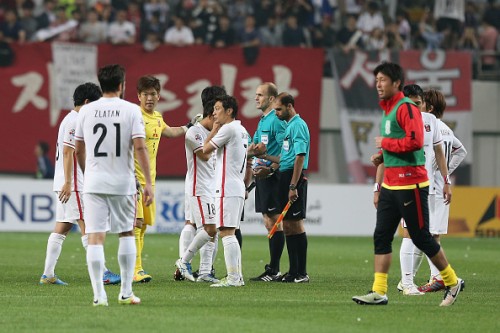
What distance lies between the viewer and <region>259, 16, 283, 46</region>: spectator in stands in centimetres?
2986

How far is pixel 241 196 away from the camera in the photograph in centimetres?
1284

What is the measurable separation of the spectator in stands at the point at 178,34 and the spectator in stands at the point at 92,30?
172 cm

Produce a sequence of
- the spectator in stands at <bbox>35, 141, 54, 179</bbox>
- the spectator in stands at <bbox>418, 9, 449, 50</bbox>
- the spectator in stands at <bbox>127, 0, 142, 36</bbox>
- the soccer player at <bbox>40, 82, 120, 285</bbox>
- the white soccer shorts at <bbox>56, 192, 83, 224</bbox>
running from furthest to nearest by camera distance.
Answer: the spectator in stands at <bbox>418, 9, 449, 50</bbox>, the spectator in stands at <bbox>127, 0, 142, 36</bbox>, the spectator in stands at <bbox>35, 141, 54, 179</bbox>, the white soccer shorts at <bbox>56, 192, 83, 224</bbox>, the soccer player at <bbox>40, 82, 120, 285</bbox>

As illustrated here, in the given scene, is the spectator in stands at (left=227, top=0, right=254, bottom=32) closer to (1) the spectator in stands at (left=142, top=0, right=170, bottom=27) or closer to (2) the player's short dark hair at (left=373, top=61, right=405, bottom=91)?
(1) the spectator in stands at (left=142, top=0, right=170, bottom=27)

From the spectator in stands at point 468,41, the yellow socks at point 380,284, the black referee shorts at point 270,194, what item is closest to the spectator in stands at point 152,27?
the spectator in stands at point 468,41

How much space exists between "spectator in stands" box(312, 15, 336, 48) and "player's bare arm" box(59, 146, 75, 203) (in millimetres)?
18579

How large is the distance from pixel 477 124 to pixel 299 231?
60.0 ft

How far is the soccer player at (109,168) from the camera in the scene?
10.0 metres

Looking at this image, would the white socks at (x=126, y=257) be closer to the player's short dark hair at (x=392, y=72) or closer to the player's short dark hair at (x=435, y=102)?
the player's short dark hair at (x=392, y=72)

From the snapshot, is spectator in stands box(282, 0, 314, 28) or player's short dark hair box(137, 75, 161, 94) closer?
player's short dark hair box(137, 75, 161, 94)

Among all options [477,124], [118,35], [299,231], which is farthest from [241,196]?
[477,124]

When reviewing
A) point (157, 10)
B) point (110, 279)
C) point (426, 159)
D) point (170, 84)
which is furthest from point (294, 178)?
point (157, 10)

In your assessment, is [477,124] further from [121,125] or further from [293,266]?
[121,125]

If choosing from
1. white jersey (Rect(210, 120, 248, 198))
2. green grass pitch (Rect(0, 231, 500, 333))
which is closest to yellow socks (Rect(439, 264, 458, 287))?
green grass pitch (Rect(0, 231, 500, 333))
